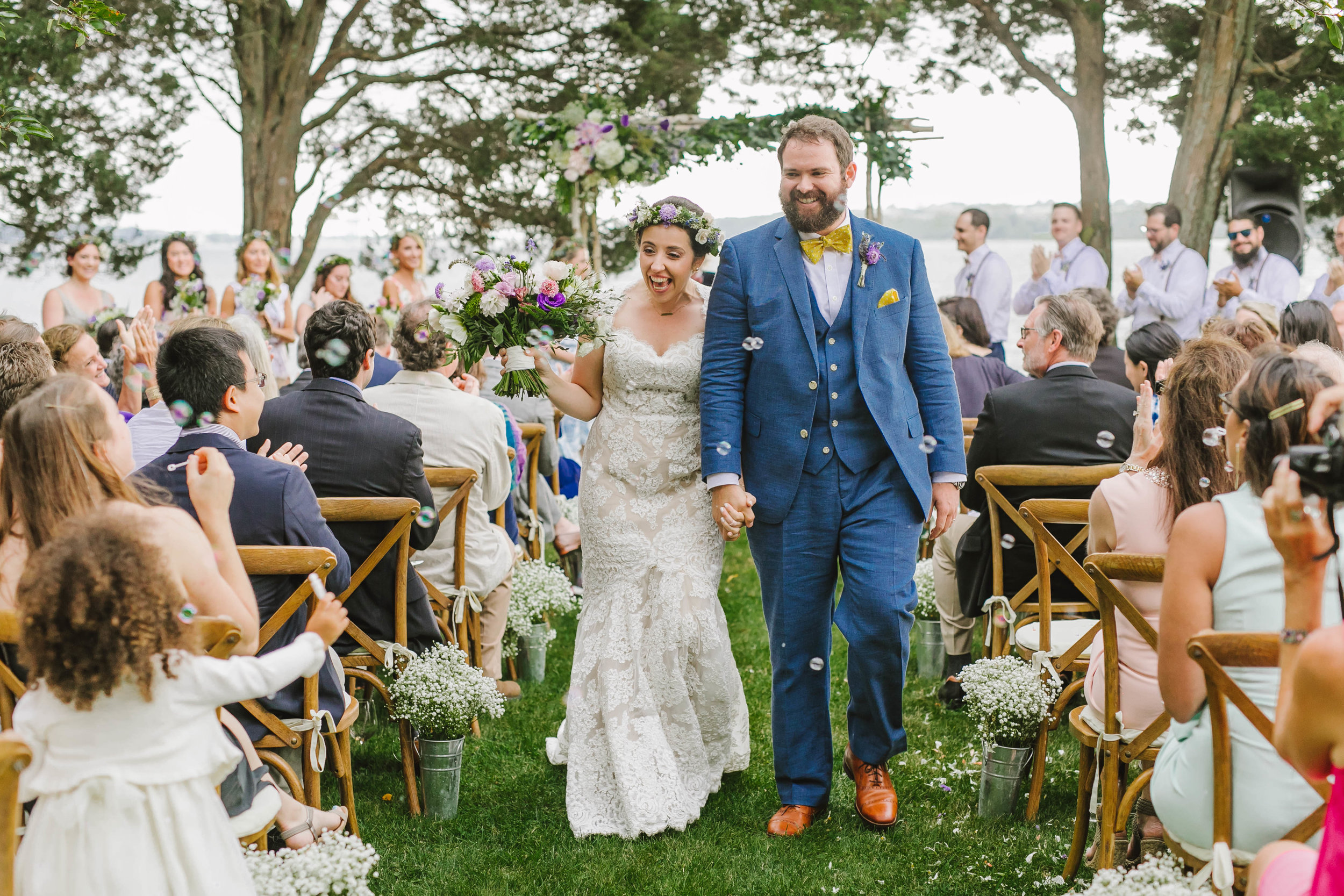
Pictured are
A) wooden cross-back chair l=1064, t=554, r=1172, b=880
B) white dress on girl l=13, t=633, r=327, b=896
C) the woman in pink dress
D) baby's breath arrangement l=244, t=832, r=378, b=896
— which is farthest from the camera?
the woman in pink dress

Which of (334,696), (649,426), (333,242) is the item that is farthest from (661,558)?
(333,242)

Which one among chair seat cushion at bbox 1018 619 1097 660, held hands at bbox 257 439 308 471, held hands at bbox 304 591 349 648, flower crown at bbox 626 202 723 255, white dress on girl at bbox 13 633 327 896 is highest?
flower crown at bbox 626 202 723 255

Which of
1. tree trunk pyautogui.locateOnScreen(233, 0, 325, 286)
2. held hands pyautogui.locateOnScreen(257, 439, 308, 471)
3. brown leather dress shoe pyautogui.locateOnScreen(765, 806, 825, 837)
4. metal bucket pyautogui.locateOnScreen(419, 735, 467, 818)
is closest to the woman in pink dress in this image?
brown leather dress shoe pyautogui.locateOnScreen(765, 806, 825, 837)

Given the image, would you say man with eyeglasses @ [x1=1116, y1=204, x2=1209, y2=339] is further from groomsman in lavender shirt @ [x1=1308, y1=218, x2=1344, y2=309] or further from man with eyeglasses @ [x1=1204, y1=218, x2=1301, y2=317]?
groomsman in lavender shirt @ [x1=1308, y1=218, x2=1344, y2=309]

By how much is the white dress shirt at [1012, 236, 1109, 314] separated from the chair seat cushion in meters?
6.16

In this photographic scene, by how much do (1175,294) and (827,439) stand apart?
6.56 metres

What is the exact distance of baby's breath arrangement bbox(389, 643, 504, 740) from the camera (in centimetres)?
378

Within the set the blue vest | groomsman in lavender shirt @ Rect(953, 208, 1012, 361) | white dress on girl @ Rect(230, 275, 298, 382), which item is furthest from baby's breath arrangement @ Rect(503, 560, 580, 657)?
groomsman in lavender shirt @ Rect(953, 208, 1012, 361)

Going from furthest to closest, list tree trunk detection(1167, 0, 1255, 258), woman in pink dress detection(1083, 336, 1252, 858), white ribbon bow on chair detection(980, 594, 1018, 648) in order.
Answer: tree trunk detection(1167, 0, 1255, 258) → white ribbon bow on chair detection(980, 594, 1018, 648) → woman in pink dress detection(1083, 336, 1252, 858)

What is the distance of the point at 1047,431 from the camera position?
14.6 feet

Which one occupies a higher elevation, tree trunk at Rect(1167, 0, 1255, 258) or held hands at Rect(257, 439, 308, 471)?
tree trunk at Rect(1167, 0, 1255, 258)

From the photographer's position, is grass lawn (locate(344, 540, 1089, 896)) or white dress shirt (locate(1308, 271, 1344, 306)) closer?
grass lawn (locate(344, 540, 1089, 896))

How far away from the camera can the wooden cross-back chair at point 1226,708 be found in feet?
6.60

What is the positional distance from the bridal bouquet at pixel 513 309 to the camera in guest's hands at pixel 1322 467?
8.61 feet
